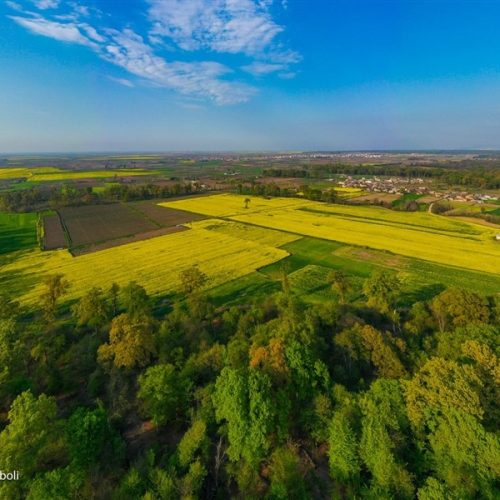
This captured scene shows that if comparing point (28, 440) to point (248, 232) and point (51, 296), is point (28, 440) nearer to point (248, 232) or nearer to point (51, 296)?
point (51, 296)

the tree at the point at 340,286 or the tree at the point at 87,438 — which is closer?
the tree at the point at 87,438

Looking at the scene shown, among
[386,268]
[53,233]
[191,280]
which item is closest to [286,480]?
[191,280]

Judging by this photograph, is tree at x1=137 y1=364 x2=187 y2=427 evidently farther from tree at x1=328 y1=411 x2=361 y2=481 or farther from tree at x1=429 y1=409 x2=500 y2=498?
tree at x1=429 y1=409 x2=500 y2=498

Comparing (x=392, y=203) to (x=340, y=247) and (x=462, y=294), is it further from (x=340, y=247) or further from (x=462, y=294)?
(x=462, y=294)

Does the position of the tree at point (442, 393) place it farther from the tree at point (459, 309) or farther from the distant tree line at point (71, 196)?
the distant tree line at point (71, 196)

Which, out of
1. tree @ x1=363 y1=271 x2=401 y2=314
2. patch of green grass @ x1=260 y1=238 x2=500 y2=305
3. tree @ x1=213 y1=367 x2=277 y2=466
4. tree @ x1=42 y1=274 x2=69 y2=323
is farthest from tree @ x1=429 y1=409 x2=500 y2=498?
tree @ x1=42 y1=274 x2=69 y2=323


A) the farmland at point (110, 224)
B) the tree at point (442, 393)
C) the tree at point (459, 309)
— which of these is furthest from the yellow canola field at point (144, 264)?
the tree at point (442, 393)
